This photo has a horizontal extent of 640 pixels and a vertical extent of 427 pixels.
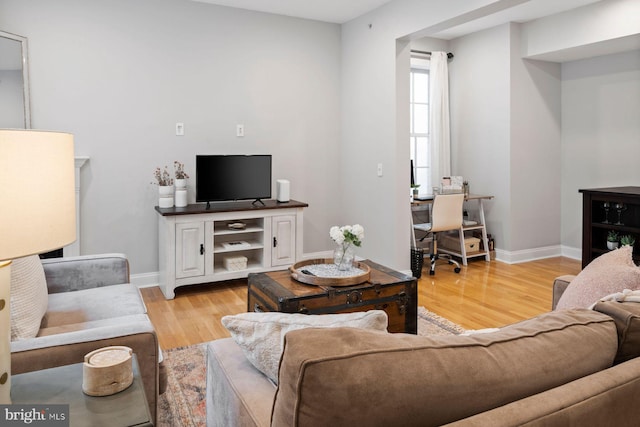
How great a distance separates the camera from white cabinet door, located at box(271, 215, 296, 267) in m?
4.60

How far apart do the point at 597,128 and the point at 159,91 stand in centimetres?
471

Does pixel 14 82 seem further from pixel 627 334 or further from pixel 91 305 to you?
pixel 627 334

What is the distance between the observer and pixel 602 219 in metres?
4.80

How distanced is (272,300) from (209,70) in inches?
114

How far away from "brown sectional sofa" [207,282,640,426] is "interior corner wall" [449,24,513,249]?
179 inches

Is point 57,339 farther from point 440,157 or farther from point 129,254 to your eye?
point 440,157

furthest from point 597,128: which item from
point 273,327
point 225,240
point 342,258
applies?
point 273,327

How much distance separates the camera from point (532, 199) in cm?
563

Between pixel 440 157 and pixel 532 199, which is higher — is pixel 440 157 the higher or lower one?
the higher one

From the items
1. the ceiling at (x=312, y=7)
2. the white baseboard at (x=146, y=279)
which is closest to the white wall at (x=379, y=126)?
the ceiling at (x=312, y=7)

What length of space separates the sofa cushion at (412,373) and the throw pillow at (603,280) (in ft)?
2.29

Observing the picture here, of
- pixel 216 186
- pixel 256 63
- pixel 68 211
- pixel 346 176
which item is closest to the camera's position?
pixel 68 211

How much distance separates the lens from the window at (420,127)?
19.6ft

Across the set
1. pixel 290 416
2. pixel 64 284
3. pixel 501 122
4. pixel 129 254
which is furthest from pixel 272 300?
pixel 501 122
